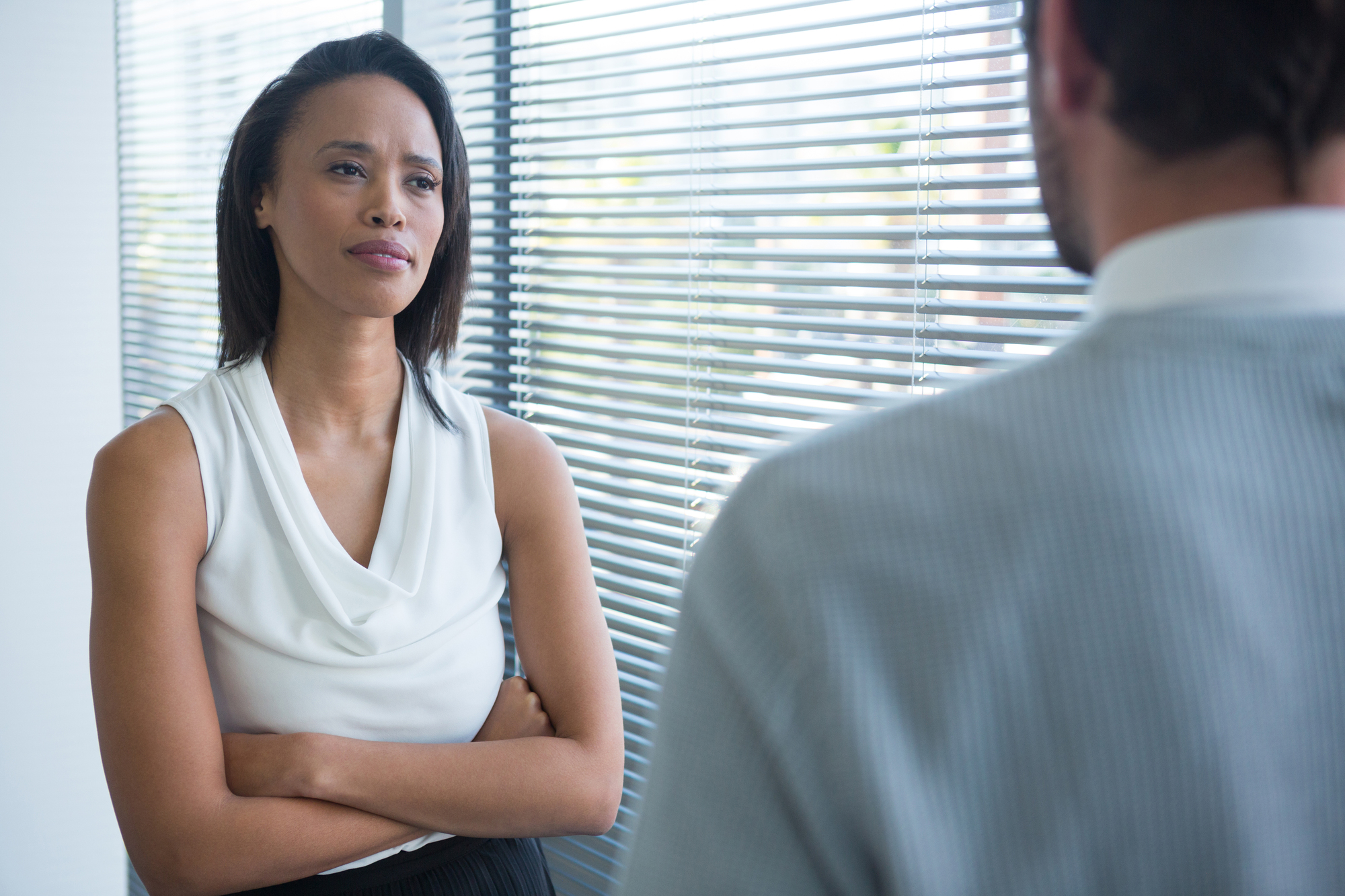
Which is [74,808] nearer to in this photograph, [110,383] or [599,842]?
[110,383]

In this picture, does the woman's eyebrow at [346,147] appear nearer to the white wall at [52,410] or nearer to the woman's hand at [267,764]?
the woman's hand at [267,764]

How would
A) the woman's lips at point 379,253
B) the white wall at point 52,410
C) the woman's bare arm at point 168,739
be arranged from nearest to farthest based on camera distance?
the woman's bare arm at point 168,739 → the woman's lips at point 379,253 → the white wall at point 52,410

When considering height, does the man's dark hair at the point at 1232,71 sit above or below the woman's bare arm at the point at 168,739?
above

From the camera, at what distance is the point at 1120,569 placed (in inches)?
16.0

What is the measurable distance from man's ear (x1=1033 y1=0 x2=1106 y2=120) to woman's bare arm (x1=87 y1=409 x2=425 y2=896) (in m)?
1.16

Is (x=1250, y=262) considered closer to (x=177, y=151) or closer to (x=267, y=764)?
(x=267, y=764)

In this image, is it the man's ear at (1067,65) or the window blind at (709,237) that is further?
the window blind at (709,237)

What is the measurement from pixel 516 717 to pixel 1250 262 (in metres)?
1.17

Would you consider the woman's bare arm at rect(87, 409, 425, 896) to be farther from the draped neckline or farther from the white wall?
the white wall

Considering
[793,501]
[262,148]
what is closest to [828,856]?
[793,501]

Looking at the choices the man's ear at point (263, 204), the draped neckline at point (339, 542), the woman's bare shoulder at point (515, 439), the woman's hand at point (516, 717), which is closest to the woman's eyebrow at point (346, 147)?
the man's ear at point (263, 204)

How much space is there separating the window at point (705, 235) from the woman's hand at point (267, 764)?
0.70m

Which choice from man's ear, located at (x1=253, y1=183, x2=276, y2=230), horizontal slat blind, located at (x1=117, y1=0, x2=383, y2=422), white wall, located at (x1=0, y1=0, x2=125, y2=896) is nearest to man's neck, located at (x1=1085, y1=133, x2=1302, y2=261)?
man's ear, located at (x1=253, y1=183, x2=276, y2=230)

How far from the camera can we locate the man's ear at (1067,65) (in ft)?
1.43
